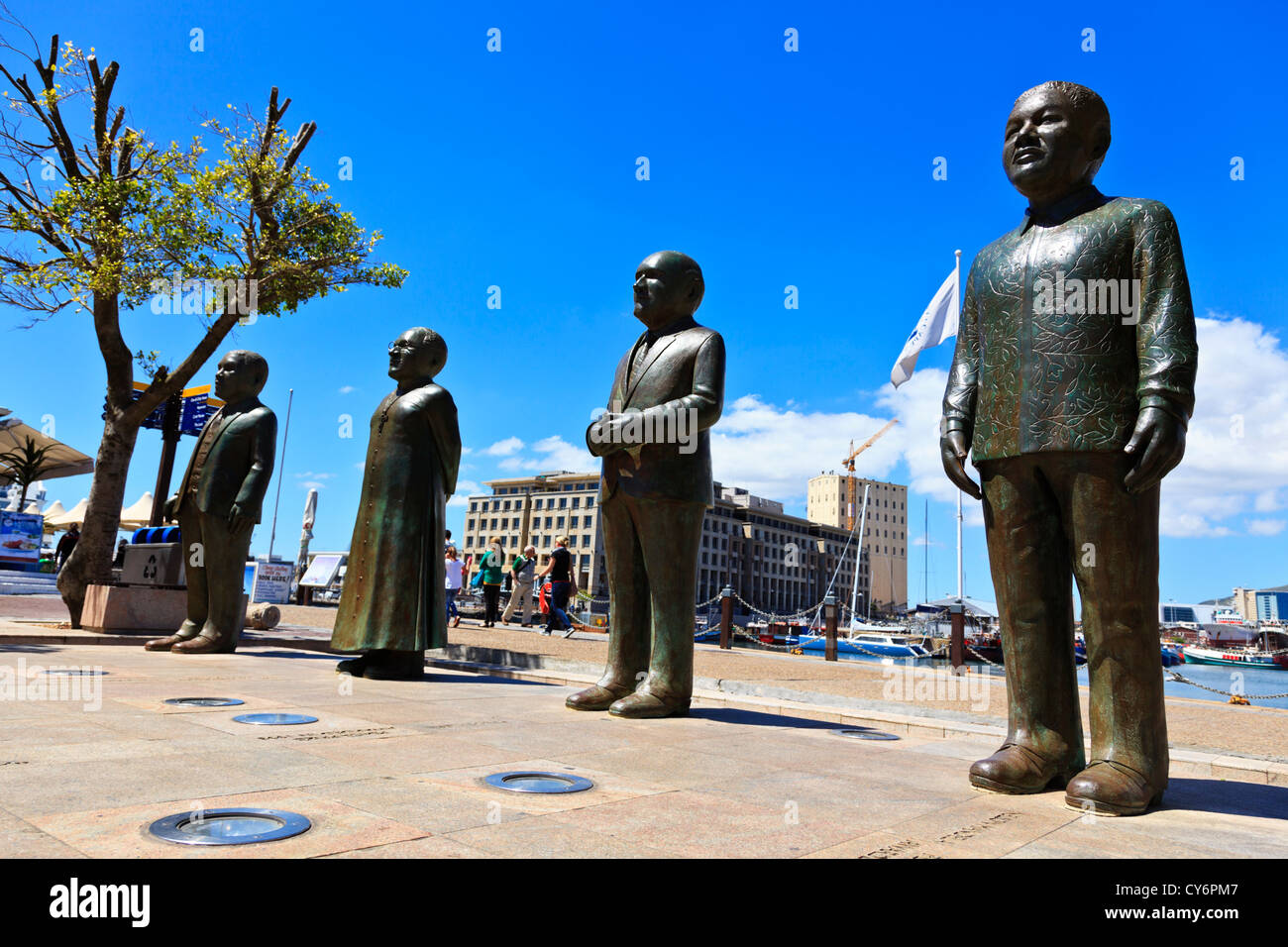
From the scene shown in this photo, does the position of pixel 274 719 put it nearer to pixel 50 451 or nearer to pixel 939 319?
pixel 939 319

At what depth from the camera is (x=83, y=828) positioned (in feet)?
6.69

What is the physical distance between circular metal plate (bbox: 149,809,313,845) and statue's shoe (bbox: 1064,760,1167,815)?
243 centimetres

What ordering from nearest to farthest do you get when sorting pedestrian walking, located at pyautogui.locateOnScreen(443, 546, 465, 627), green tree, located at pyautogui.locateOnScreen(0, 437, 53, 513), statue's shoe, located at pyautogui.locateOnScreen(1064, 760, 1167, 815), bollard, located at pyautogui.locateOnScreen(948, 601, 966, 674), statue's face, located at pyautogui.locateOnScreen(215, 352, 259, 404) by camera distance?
1. statue's shoe, located at pyautogui.locateOnScreen(1064, 760, 1167, 815)
2. statue's face, located at pyautogui.locateOnScreen(215, 352, 259, 404)
3. bollard, located at pyautogui.locateOnScreen(948, 601, 966, 674)
4. pedestrian walking, located at pyautogui.locateOnScreen(443, 546, 465, 627)
5. green tree, located at pyautogui.locateOnScreen(0, 437, 53, 513)

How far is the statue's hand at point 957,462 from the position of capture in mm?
3522

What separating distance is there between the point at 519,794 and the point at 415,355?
4.51 meters

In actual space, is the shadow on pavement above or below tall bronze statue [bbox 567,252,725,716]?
below

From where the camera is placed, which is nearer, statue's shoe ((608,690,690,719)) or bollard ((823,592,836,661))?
statue's shoe ((608,690,690,719))

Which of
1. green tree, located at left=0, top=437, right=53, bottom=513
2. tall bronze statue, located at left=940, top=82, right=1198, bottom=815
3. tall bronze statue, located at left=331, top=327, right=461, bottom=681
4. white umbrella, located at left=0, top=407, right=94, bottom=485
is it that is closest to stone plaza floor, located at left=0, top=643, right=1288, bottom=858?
tall bronze statue, located at left=940, top=82, right=1198, bottom=815

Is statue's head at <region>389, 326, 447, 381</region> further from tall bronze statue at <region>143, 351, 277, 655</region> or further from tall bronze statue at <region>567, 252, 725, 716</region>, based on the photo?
tall bronze statue at <region>567, 252, 725, 716</region>

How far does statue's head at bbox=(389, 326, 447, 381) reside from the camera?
655cm

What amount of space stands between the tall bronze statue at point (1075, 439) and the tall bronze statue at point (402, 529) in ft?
13.0

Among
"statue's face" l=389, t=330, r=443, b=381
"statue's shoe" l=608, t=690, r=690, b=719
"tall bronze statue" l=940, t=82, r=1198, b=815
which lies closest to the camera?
"tall bronze statue" l=940, t=82, r=1198, b=815

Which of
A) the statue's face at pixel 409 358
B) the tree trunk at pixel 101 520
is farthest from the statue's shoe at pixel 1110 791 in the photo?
the tree trunk at pixel 101 520
